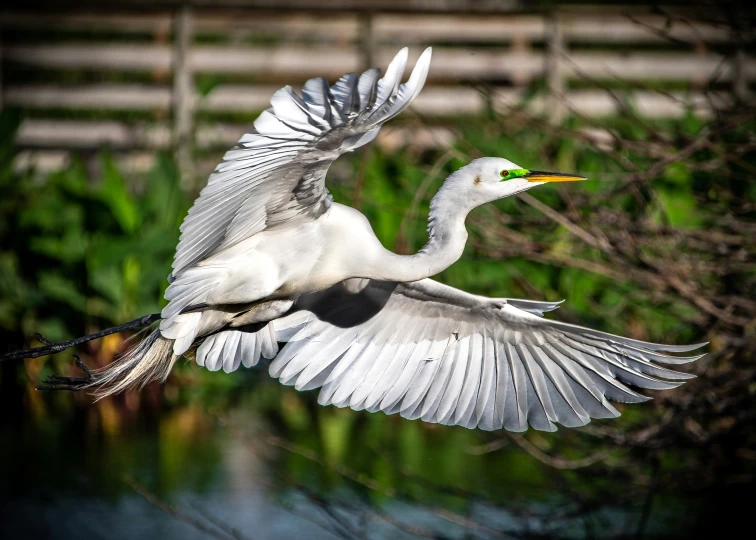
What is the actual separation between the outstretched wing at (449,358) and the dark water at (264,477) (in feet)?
1.90

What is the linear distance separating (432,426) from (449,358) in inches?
132

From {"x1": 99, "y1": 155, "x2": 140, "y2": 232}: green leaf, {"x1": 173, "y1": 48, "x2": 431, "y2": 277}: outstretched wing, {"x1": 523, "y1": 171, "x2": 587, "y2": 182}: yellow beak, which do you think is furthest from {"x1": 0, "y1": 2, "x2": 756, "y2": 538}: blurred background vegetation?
{"x1": 173, "y1": 48, "x2": 431, "y2": 277}: outstretched wing

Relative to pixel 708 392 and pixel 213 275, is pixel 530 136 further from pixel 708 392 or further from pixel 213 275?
pixel 213 275

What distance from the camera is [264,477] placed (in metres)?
6.09

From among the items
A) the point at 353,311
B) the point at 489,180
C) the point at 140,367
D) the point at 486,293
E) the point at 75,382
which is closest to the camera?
the point at 489,180

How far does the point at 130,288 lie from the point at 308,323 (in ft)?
12.2

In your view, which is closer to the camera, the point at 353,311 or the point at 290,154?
the point at 290,154

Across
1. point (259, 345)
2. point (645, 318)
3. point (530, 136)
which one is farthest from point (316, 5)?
point (259, 345)

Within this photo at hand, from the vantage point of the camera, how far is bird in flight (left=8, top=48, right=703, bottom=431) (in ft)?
10.1

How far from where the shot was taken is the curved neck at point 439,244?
11.3 ft

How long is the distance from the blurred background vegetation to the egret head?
537 mm

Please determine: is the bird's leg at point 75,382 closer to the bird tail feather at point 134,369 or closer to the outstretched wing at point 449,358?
the bird tail feather at point 134,369

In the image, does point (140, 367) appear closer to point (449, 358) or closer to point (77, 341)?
point (77, 341)

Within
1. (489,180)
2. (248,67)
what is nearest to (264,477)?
(489,180)
